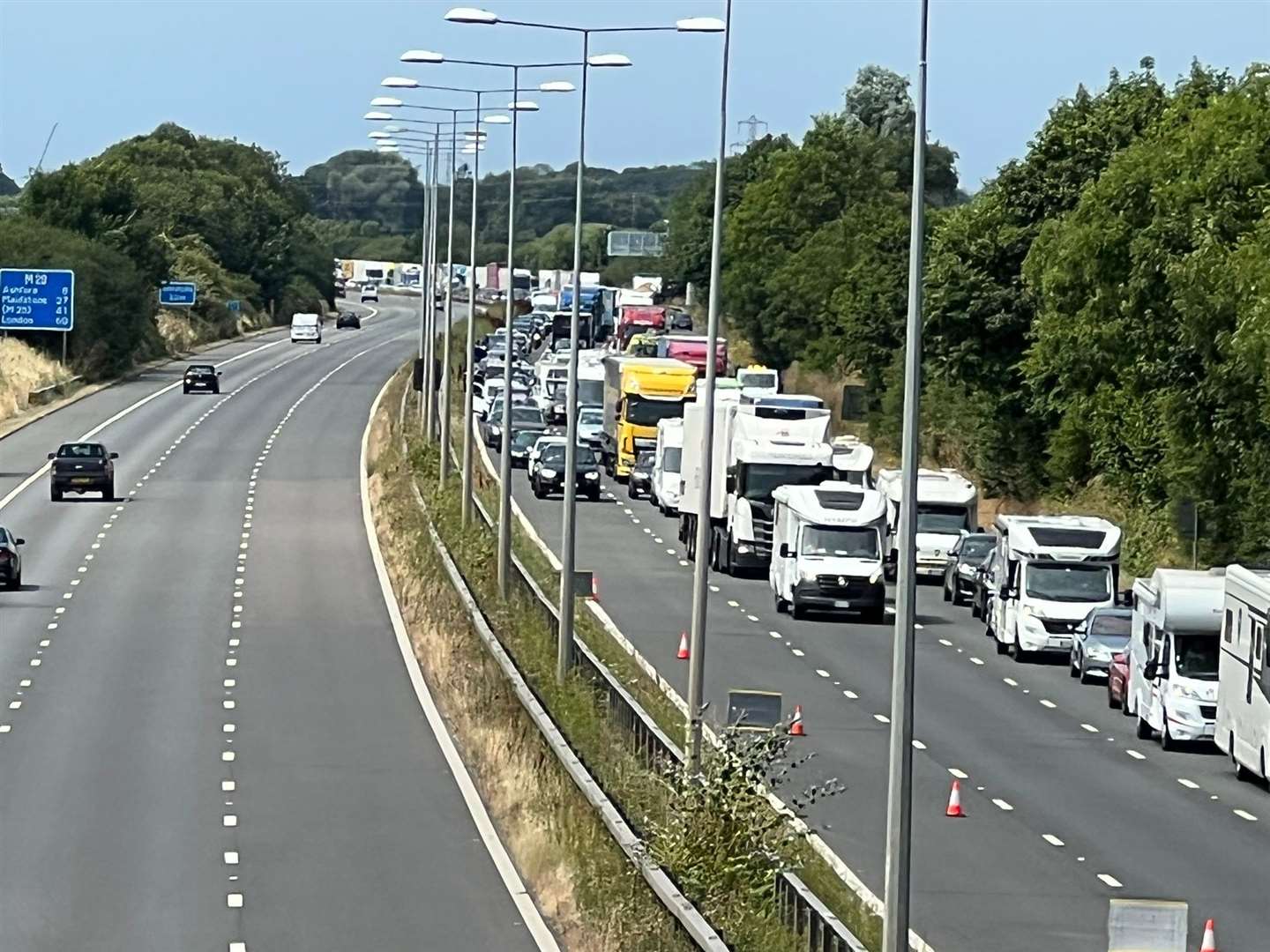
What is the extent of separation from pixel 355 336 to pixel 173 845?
127877mm

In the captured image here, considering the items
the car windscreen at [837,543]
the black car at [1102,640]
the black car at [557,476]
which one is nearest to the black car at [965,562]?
the car windscreen at [837,543]

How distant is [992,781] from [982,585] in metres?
19.3

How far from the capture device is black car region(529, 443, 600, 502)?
7106cm

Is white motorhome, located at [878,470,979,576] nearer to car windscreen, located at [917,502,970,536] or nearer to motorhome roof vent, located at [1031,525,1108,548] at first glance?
car windscreen, located at [917,502,970,536]

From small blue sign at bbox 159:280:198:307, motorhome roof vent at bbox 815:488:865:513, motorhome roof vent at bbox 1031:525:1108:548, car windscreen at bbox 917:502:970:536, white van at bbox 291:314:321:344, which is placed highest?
small blue sign at bbox 159:280:198:307

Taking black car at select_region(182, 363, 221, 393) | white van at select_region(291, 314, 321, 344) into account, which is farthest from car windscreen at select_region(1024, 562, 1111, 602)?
white van at select_region(291, 314, 321, 344)

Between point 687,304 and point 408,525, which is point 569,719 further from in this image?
point 687,304

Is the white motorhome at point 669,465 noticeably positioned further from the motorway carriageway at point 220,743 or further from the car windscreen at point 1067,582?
the car windscreen at point 1067,582

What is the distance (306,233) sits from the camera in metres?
178

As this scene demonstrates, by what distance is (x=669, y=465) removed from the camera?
68812mm

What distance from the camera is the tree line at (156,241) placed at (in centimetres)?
10716

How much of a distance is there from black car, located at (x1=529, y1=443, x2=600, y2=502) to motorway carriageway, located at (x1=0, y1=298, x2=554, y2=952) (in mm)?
5140

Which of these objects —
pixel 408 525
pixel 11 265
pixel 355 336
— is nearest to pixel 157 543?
pixel 408 525

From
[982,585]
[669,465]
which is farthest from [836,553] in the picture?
[669,465]
